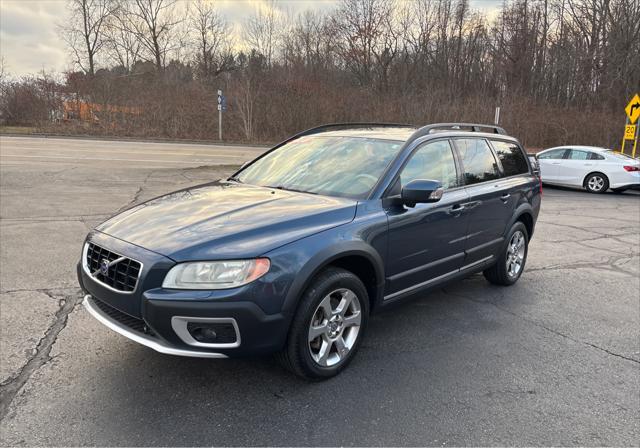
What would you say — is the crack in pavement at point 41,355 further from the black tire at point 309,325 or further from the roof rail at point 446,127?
the roof rail at point 446,127

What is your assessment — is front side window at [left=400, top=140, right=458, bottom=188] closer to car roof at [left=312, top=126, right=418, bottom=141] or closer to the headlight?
car roof at [left=312, top=126, right=418, bottom=141]

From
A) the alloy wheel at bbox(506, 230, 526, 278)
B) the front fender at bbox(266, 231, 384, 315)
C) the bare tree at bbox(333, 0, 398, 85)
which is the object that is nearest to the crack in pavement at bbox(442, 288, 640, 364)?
the alloy wheel at bbox(506, 230, 526, 278)

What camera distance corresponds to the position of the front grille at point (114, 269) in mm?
2838

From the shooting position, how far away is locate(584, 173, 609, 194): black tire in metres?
14.6

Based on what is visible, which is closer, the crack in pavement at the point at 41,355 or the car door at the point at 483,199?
the crack in pavement at the point at 41,355

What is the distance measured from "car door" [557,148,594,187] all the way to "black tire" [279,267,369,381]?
14.1 metres

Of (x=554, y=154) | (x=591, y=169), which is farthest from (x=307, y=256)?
(x=554, y=154)

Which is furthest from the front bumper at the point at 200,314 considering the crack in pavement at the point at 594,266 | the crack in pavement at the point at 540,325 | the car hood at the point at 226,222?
the crack in pavement at the point at 594,266

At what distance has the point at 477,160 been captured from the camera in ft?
15.5

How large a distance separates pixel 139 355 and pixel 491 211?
3.39 m

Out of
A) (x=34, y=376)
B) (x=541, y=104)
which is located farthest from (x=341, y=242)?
(x=541, y=104)

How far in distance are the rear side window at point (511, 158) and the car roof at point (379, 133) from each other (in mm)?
1261

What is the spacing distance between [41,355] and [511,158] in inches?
192

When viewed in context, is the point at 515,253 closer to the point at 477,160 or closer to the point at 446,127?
the point at 477,160
